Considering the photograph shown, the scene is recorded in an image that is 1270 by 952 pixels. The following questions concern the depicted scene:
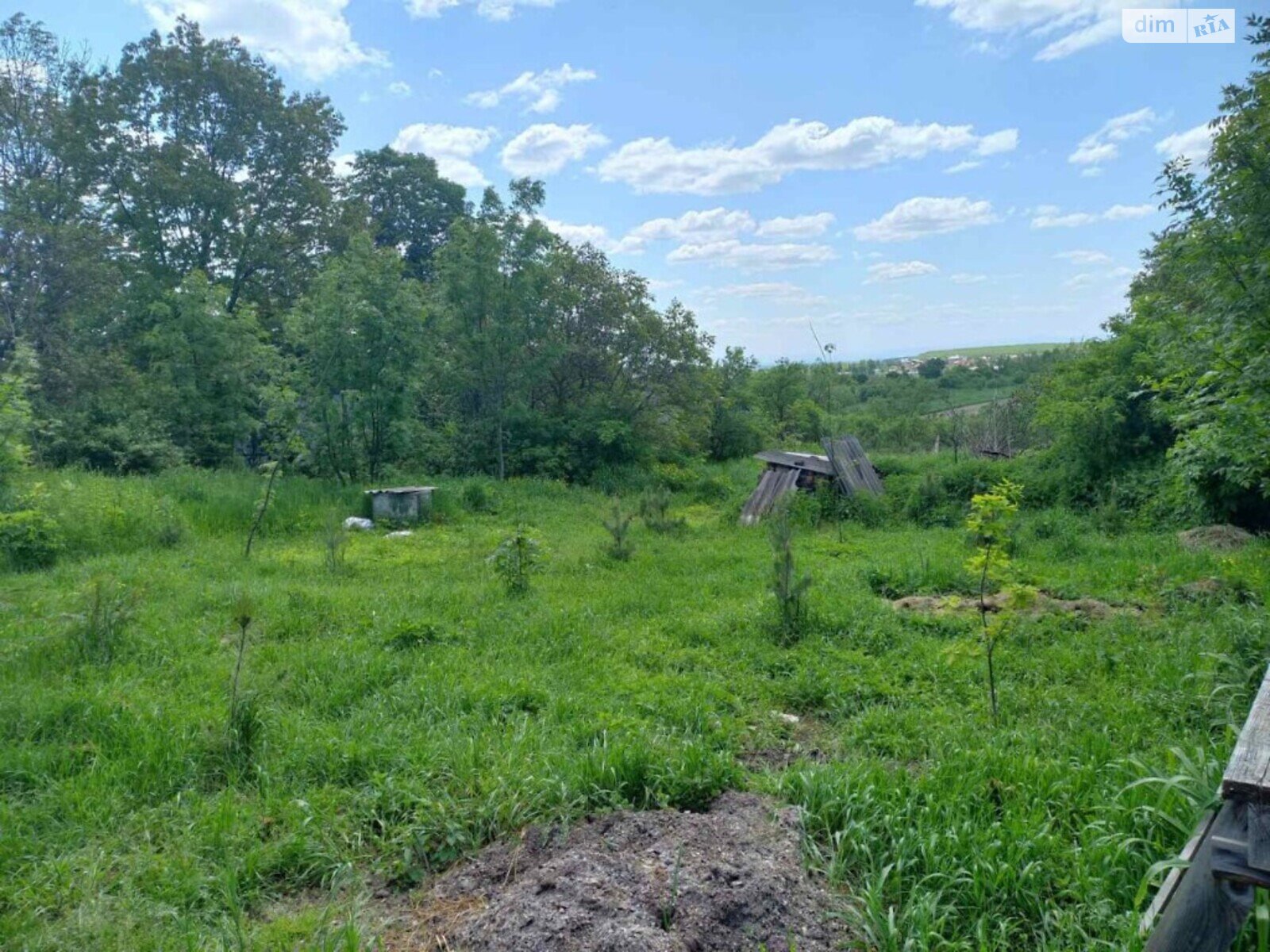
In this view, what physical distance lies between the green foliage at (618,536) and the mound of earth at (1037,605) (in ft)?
10.3

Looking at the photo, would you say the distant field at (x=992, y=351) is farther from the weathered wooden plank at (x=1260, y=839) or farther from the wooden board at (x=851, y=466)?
the weathered wooden plank at (x=1260, y=839)

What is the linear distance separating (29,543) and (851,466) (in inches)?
454

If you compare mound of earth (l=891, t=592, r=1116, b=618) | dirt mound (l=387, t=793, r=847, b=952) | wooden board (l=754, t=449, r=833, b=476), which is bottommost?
mound of earth (l=891, t=592, r=1116, b=618)

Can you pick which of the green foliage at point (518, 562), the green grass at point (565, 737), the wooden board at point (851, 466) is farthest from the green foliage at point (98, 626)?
the wooden board at point (851, 466)

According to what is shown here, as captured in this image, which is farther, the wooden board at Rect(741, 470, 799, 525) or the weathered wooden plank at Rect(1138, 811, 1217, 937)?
the wooden board at Rect(741, 470, 799, 525)

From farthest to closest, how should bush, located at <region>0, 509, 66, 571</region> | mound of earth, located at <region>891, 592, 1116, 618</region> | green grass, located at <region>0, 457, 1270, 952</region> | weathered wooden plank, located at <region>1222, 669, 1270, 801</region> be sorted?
1. bush, located at <region>0, 509, 66, 571</region>
2. mound of earth, located at <region>891, 592, 1116, 618</region>
3. green grass, located at <region>0, 457, 1270, 952</region>
4. weathered wooden plank, located at <region>1222, 669, 1270, 801</region>

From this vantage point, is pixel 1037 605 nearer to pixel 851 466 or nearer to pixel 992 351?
pixel 851 466

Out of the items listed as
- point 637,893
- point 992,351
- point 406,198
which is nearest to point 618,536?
point 637,893

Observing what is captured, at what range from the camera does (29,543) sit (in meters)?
7.64

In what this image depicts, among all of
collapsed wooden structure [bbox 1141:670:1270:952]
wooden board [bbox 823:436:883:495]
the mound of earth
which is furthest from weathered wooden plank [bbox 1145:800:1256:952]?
wooden board [bbox 823:436:883:495]

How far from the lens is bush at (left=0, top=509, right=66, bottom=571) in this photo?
752 centimetres

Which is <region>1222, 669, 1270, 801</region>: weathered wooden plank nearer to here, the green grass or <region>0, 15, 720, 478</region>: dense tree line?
the green grass

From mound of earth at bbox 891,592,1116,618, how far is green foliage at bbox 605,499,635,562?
315 centimetres

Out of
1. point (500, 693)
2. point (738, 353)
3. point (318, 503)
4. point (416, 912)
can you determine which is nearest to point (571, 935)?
point (416, 912)
